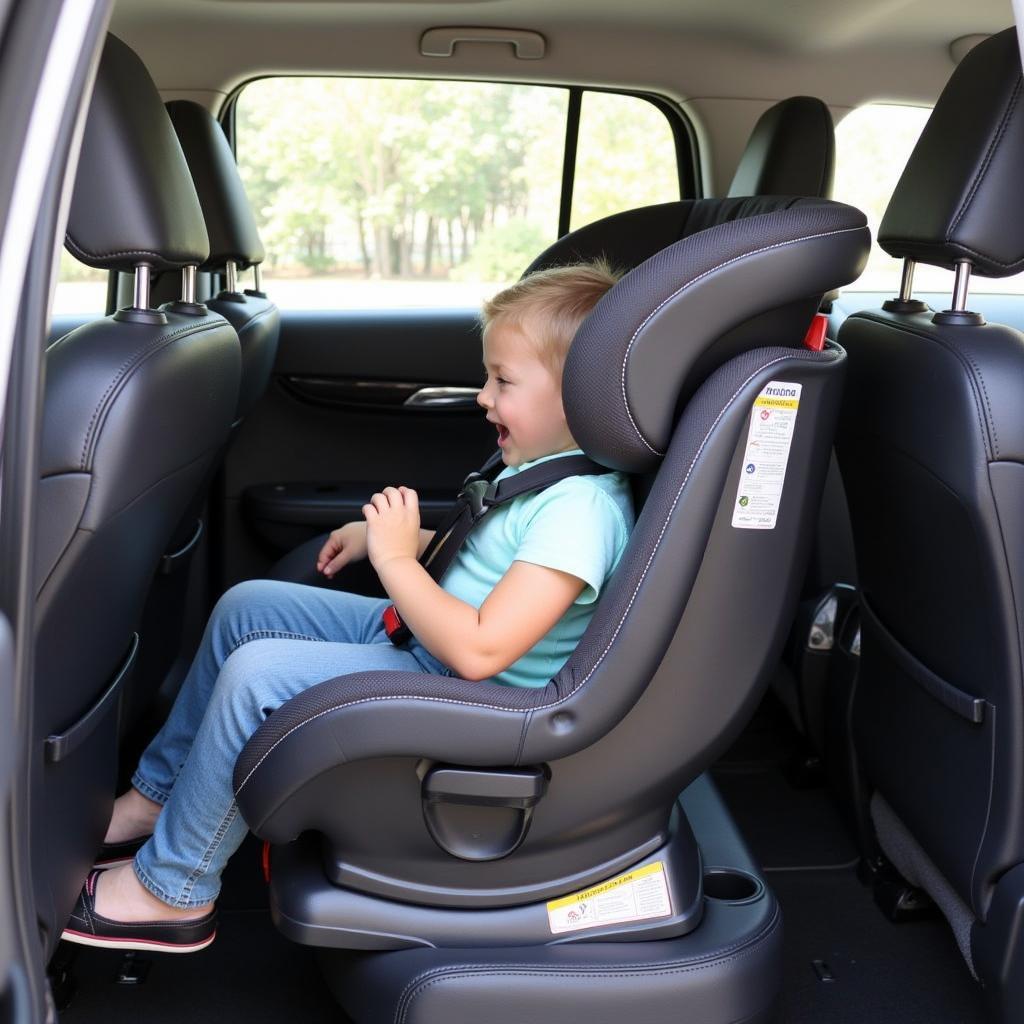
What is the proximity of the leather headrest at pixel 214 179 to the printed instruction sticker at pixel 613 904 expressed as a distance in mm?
1351

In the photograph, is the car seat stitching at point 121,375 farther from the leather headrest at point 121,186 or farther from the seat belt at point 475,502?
the seat belt at point 475,502

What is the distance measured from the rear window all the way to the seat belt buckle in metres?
1.43

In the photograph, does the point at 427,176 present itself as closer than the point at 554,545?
No

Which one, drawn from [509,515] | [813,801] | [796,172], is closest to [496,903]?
[509,515]

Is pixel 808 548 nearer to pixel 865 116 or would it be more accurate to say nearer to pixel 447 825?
pixel 447 825

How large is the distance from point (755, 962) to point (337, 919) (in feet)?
1.59

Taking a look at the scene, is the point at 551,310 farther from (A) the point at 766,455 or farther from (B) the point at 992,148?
(B) the point at 992,148

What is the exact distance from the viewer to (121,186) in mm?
1403

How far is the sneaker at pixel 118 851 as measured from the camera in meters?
1.66

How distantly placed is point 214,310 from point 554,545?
38.0 inches

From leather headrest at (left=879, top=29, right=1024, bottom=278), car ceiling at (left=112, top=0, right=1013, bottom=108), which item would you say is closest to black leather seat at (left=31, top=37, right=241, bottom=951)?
leather headrest at (left=879, top=29, right=1024, bottom=278)

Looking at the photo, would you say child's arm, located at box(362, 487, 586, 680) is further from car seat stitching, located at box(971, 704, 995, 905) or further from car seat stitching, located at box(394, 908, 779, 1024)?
car seat stitching, located at box(971, 704, 995, 905)

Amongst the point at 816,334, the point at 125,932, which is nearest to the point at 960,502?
the point at 816,334

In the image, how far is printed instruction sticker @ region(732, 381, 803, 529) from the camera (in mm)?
1301
